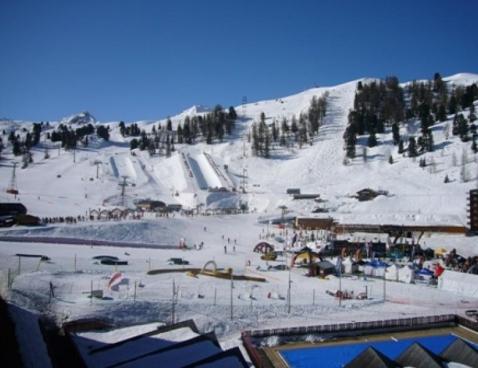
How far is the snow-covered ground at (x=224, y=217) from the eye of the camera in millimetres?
17484

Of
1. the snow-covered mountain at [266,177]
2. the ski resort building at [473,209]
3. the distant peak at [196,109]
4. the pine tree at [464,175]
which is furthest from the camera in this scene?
the distant peak at [196,109]

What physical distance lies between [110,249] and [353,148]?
4679 cm

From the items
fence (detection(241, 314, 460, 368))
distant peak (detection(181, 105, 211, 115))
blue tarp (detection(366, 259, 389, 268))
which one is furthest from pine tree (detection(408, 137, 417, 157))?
distant peak (detection(181, 105, 211, 115))

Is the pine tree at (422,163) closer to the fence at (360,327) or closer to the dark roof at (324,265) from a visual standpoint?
the dark roof at (324,265)

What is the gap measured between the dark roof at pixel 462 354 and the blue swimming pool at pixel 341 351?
5.34ft

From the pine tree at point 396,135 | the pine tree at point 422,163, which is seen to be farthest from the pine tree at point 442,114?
the pine tree at point 422,163

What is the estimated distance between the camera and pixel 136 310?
16297 mm

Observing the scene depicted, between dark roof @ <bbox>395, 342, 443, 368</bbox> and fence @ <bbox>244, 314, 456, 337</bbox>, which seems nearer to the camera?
dark roof @ <bbox>395, 342, 443, 368</bbox>

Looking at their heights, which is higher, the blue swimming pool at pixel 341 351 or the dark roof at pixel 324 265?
the dark roof at pixel 324 265

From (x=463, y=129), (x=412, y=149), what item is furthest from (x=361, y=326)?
(x=463, y=129)

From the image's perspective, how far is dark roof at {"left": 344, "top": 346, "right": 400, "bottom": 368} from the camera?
1164cm

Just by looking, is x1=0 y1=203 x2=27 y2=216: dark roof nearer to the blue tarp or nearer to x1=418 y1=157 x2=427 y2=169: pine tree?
the blue tarp

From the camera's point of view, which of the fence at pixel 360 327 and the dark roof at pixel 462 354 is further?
the fence at pixel 360 327

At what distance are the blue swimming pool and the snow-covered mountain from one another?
24773mm
